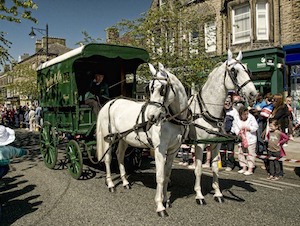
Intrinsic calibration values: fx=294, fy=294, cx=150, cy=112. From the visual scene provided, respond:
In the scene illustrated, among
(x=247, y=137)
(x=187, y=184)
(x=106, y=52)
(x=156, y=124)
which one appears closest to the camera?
(x=156, y=124)

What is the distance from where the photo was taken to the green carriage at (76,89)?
6965 millimetres

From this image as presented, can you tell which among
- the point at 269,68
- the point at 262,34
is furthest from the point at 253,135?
the point at 262,34

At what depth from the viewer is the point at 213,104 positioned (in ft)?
17.7

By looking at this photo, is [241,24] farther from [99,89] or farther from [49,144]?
[49,144]

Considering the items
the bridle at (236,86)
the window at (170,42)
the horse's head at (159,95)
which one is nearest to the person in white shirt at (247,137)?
the bridle at (236,86)

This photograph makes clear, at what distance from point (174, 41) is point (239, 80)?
8632 mm

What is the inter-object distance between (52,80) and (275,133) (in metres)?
6.11

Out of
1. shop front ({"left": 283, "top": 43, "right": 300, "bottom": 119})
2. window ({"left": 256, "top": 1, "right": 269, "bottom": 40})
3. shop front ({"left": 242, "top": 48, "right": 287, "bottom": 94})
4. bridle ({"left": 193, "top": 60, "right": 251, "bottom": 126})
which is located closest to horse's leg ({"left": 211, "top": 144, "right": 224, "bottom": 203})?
bridle ({"left": 193, "top": 60, "right": 251, "bottom": 126})

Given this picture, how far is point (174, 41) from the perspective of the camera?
43.5 feet

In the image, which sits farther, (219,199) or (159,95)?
(219,199)

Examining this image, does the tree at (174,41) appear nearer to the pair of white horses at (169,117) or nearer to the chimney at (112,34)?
the chimney at (112,34)

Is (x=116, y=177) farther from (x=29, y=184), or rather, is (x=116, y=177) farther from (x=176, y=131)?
(x=176, y=131)

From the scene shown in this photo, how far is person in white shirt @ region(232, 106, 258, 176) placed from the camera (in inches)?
300

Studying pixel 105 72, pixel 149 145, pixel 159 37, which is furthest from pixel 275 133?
pixel 159 37
